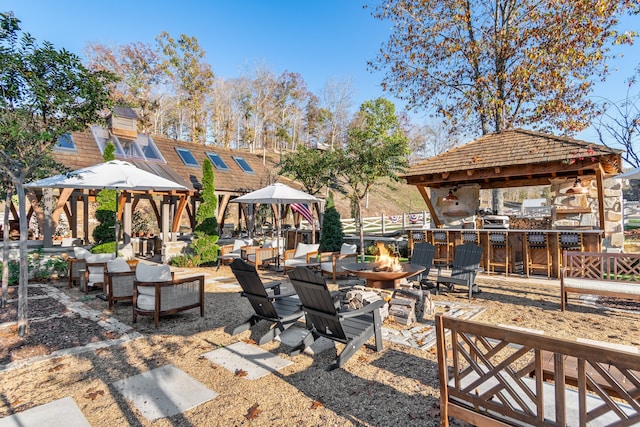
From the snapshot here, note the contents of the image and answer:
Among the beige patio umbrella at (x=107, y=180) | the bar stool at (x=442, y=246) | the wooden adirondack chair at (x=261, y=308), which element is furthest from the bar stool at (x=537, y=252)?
the beige patio umbrella at (x=107, y=180)

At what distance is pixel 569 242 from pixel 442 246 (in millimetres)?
2998

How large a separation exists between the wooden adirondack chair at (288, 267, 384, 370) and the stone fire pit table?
1239mm

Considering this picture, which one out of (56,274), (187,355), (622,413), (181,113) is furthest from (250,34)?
(622,413)

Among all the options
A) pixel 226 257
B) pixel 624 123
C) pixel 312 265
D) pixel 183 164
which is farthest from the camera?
pixel 183 164

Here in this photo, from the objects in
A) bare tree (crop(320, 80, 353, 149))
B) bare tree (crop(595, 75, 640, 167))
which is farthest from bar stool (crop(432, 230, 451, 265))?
bare tree (crop(320, 80, 353, 149))

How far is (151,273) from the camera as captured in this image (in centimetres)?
529

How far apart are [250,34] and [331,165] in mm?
17579

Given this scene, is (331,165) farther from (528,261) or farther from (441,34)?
(441,34)

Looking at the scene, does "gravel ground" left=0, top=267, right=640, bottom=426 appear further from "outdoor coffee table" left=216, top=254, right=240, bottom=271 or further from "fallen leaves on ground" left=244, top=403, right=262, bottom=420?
"outdoor coffee table" left=216, top=254, right=240, bottom=271

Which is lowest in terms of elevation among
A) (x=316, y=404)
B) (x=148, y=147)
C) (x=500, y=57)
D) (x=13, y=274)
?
(x=316, y=404)

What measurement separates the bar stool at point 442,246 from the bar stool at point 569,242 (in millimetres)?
2588

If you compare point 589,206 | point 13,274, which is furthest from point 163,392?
point 589,206

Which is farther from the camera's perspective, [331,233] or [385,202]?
[385,202]

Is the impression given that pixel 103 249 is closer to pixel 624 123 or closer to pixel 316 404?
pixel 316 404
